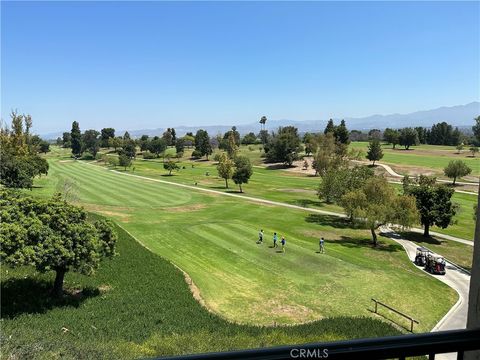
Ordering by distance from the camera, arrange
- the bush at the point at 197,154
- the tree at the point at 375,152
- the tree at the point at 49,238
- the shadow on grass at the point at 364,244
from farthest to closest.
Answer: the bush at the point at 197,154 → the tree at the point at 375,152 → the shadow on grass at the point at 364,244 → the tree at the point at 49,238

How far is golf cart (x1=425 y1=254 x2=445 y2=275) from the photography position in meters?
35.2

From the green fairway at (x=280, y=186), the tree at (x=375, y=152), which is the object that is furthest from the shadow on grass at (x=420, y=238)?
the tree at (x=375, y=152)

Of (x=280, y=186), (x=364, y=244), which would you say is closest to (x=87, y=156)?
(x=280, y=186)

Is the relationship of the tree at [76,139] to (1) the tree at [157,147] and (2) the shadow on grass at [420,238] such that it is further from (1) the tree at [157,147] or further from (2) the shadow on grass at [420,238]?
(2) the shadow on grass at [420,238]

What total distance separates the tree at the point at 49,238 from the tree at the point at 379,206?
28763 millimetres

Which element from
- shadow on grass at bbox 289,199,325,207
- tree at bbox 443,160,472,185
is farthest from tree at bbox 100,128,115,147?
tree at bbox 443,160,472,185

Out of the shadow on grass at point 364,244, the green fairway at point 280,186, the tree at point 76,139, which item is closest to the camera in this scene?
the shadow on grass at point 364,244

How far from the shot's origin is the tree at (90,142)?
6081 inches

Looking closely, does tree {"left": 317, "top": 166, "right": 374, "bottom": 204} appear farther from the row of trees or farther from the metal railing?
the metal railing

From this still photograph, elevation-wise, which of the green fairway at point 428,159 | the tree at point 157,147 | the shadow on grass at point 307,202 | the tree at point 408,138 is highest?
the tree at point 408,138

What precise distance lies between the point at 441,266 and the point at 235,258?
56.6 feet

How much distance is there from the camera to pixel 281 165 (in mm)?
117375

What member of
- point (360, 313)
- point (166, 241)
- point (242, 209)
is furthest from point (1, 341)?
point (242, 209)

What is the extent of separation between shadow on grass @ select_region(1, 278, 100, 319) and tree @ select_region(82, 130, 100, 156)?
13468cm
